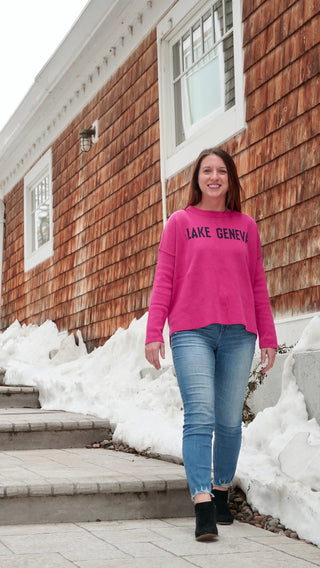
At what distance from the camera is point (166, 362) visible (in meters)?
5.89

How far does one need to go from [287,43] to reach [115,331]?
3695 mm

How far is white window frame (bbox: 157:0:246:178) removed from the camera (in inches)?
214

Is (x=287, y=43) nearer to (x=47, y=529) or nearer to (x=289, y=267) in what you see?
(x=289, y=267)

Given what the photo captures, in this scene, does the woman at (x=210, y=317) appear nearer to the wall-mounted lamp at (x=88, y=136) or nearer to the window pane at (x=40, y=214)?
the wall-mounted lamp at (x=88, y=136)

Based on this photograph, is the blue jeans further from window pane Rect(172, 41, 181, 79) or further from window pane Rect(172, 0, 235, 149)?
window pane Rect(172, 41, 181, 79)

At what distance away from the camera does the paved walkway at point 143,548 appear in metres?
2.65

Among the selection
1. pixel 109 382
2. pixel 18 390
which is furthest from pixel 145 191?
pixel 18 390

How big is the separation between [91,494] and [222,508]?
0.62 m

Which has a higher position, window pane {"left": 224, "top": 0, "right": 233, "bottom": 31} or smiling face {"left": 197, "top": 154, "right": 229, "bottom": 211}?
window pane {"left": 224, "top": 0, "right": 233, "bottom": 31}

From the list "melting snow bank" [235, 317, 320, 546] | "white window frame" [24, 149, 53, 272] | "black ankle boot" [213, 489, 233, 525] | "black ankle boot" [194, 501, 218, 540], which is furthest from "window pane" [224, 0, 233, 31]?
"white window frame" [24, 149, 53, 272]

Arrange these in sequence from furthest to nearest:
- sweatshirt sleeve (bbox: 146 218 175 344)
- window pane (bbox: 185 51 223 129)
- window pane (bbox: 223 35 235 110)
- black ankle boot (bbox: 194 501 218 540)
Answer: window pane (bbox: 185 51 223 129) → window pane (bbox: 223 35 235 110) → sweatshirt sleeve (bbox: 146 218 175 344) → black ankle boot (bbox: 194 501 218 540)

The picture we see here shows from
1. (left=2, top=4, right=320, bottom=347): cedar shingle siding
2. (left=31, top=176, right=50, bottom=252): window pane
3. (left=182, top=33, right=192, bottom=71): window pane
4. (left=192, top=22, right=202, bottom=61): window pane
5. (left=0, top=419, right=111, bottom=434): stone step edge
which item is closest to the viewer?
(left=2, top=4, right=320, bottom=347): cedar shingle siding

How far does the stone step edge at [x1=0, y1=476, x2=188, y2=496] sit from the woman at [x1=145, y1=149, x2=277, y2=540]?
39cm

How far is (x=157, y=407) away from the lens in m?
5.30
